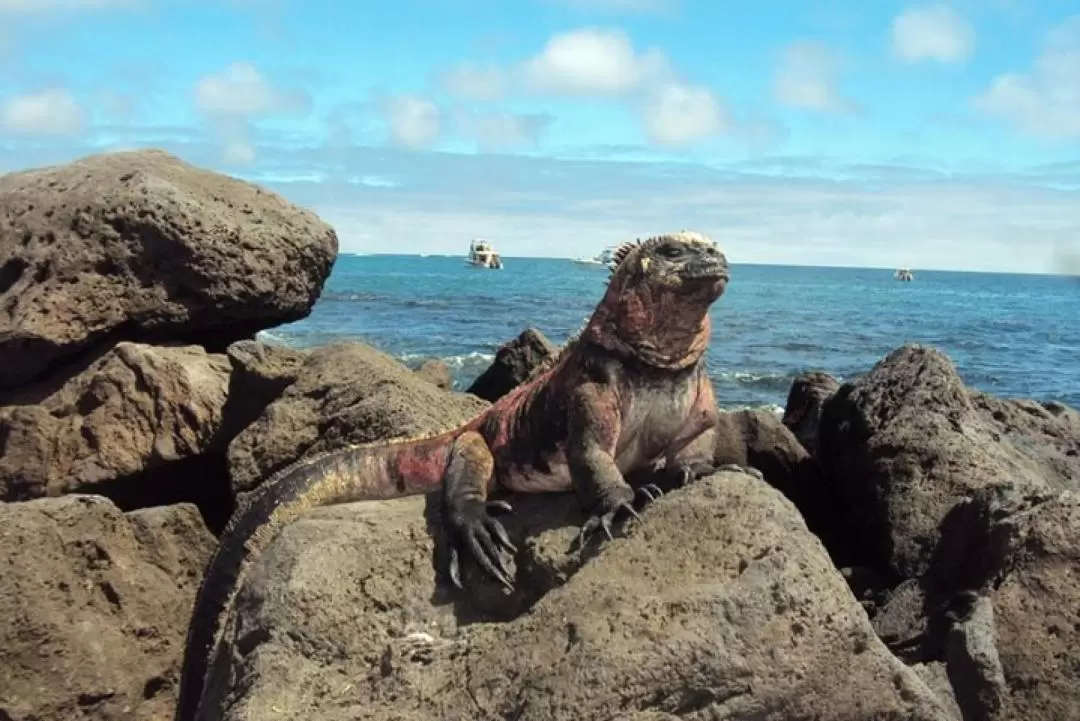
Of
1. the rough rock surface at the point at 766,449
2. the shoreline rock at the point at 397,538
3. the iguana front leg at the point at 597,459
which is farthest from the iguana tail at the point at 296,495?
the rough rock surface at the point at 766,449

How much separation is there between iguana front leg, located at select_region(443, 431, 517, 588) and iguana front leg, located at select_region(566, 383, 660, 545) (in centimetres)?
31

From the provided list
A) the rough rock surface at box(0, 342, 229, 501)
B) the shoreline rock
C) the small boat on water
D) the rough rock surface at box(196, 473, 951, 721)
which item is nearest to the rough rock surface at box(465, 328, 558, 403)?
the shoreline rock

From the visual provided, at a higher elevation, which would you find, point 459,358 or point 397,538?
point 397,538

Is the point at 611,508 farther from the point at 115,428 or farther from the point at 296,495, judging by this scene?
the point at 115,428

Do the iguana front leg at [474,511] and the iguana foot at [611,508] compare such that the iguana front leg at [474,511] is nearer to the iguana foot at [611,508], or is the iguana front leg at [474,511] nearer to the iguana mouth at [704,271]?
the iguana foot at [611,508]

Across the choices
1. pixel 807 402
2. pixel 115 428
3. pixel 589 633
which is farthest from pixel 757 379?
pixel 589 633

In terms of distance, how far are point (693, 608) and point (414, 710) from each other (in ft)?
2.96

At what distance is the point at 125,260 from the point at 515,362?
3417mm

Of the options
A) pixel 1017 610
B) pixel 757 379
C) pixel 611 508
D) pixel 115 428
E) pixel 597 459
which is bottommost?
pixel 757 379

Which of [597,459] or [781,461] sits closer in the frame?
[597,459]

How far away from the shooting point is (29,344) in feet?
26.0

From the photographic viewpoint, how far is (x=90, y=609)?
510 centimetres

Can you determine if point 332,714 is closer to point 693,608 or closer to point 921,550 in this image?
point 693,608

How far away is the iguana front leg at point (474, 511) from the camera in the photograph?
4.22 m
